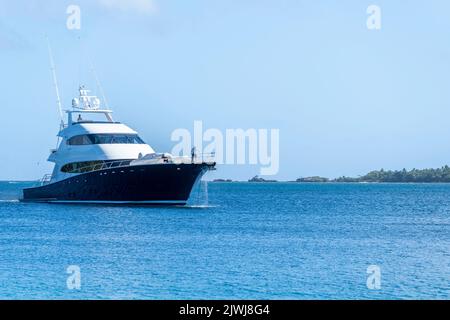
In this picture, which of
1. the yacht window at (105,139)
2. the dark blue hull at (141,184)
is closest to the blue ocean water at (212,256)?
the dark blue hull at (141,184)

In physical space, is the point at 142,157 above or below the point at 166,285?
above

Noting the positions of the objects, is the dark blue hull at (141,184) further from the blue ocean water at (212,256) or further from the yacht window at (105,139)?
the yacht window at (105,139)

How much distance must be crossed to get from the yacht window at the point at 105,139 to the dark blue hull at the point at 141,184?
2.40 meters

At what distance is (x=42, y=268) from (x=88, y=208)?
30386mm

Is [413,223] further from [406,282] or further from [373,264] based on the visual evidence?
[406,282]

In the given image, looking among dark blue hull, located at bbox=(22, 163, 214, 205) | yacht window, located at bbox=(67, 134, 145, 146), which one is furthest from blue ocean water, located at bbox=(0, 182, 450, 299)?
yacht window, located at bbox=(67, 134, 145, 146)

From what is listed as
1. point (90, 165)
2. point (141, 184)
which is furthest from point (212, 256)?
point (90, 165)

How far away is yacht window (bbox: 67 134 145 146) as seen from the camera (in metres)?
65.1

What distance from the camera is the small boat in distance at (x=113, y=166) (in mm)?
61906

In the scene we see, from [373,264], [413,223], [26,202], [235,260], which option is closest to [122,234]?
[235,260]

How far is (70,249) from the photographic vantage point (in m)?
41.1

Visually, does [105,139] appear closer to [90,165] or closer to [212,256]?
[90,165]

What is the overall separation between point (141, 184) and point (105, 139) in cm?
486

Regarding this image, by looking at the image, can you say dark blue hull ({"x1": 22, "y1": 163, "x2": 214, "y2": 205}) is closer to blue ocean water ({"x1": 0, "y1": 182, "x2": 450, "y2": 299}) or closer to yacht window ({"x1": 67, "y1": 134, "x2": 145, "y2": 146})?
blue ocean water ({"x1": 0, "y1": 182, "x2": 450, "y2": 299})
